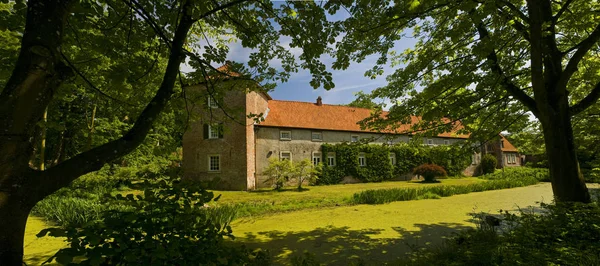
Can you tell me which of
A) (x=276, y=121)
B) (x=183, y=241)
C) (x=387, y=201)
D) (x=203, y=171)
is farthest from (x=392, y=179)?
(x=183, y=241)

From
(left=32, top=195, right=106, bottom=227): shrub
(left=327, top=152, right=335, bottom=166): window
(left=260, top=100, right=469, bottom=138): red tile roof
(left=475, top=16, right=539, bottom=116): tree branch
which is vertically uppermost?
(left=260, top=100, right=469, bottom=138): red tile roof

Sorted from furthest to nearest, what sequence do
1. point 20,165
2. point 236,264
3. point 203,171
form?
1. point 203,171
2. point 236,264
3. point 20,165

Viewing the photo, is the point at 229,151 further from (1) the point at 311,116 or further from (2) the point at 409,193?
(2) the point at 409,193

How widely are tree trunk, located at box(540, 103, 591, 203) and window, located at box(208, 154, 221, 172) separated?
15571 millimetres

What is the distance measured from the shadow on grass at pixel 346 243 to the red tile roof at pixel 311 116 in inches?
505

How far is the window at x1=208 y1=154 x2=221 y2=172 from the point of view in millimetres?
17141

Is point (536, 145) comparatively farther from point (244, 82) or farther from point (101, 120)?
point (101, 120)

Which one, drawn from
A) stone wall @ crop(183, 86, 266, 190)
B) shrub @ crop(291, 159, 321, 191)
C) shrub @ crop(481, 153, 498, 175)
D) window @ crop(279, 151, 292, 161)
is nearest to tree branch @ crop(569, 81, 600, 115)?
shrub @ crop(291, 159, 321, 191)

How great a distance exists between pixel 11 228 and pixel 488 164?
31.6 meters

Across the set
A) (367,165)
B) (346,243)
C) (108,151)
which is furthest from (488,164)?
(108,151)

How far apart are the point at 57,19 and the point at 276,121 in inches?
687

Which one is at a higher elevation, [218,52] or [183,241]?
[218,52]

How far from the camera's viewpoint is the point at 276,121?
19.2 meters

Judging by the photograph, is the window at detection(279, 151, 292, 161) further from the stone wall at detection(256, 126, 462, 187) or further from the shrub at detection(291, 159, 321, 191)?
the shrub at detection(291, 159, 321, 191)
